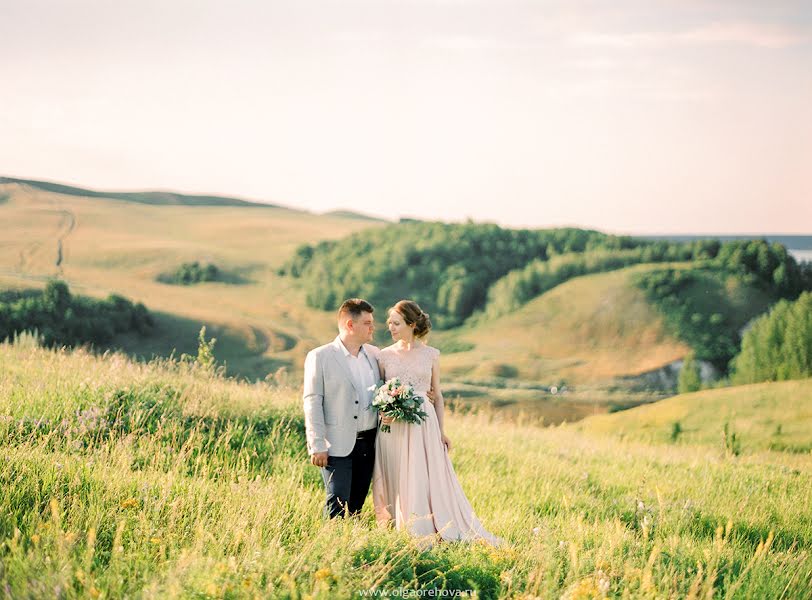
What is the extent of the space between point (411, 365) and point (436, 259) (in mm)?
51566

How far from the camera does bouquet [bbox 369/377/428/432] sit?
552cm

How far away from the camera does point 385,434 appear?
5.96 m

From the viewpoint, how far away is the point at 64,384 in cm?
807

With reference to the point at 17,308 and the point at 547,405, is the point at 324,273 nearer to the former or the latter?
the point at 547,405

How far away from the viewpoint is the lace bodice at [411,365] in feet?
19.5

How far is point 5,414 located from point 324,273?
44212 millimetres

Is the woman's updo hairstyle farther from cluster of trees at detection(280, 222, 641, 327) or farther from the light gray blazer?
cluster of trees at detection(280, 222, 641, 327)

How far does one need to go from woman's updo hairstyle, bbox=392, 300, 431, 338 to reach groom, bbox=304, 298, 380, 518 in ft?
1.25

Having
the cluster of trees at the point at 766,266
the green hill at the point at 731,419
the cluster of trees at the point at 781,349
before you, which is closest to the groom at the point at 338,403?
the green hill at the point at 731,419

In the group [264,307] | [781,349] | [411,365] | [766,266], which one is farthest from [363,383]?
[766,266]

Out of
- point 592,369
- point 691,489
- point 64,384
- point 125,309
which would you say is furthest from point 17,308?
point 592,369

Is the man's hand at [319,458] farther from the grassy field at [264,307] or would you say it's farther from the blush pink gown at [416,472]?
the grassy field at [264,307]

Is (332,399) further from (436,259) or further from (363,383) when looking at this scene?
(436,259)

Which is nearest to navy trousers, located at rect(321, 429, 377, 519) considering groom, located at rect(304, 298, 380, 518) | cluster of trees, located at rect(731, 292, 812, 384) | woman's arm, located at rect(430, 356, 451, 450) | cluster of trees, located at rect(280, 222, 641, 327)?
groom, located at rect(304, 298, 380, 518)
